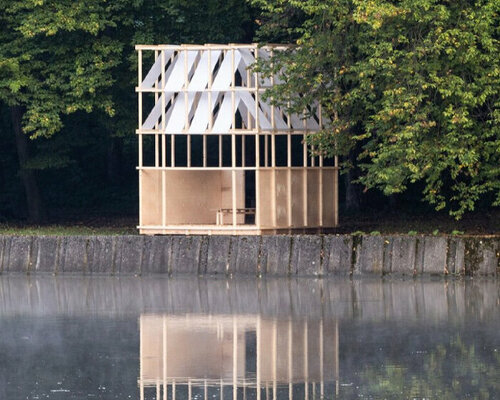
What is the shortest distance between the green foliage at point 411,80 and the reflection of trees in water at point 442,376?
39.3 feet

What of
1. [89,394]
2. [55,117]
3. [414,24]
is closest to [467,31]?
[414,24]

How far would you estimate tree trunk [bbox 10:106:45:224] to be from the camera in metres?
43.2

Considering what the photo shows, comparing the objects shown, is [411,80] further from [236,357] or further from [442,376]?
[442,376]

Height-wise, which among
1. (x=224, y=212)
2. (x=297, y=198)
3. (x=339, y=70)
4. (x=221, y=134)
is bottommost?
(x=224, y=212)

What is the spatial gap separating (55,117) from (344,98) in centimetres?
1016

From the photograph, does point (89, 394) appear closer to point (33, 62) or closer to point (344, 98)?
point (344, 98)

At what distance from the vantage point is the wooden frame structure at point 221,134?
3378cm

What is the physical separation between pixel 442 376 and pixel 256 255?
13598 mm

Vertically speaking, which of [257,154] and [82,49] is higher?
[82,49]

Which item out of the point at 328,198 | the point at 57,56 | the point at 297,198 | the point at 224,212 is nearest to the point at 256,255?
the point at 297,198

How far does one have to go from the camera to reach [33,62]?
40.3m

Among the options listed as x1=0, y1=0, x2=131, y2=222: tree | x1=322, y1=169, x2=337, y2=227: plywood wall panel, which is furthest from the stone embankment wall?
x1=0, y1=0, x2=131, y2=222: tree

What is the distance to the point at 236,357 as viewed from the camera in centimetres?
1894

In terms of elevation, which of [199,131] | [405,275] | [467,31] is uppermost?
[467,31]
